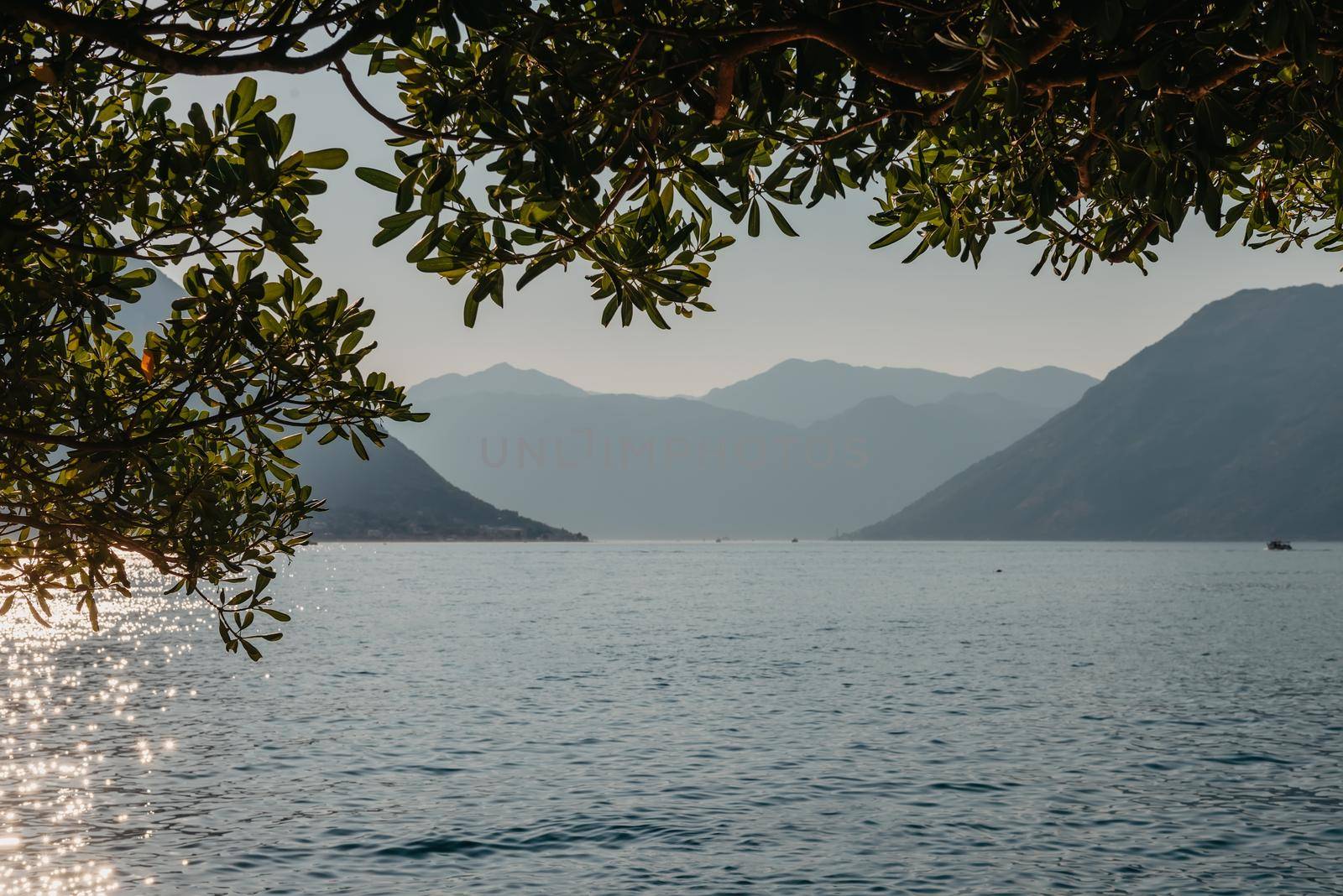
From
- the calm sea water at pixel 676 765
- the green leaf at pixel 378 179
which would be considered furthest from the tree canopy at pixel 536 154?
the calm sea water at pixel 676 765

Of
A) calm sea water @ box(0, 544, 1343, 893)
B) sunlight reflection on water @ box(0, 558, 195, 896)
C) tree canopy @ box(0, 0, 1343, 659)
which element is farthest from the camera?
calm sea water @ box(0, 544, 1343, 893)

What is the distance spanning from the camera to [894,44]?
5844 mm

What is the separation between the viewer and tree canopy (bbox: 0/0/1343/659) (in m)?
5.26

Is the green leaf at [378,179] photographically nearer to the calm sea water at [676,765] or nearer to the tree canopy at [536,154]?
the tree canopy at [536,154]

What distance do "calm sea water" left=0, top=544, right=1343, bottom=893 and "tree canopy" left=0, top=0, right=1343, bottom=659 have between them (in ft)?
45.2

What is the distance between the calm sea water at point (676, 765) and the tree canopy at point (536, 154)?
13774mm

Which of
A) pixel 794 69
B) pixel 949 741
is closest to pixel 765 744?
pixel 949 741

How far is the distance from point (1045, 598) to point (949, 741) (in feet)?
296

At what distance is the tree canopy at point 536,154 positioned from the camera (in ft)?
17.3

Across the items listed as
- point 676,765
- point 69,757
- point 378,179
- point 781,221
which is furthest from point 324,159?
point 69,757

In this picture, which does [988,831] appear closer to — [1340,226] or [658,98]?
[1340,226]

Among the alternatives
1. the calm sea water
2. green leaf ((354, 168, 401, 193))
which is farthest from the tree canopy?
the calm sea water

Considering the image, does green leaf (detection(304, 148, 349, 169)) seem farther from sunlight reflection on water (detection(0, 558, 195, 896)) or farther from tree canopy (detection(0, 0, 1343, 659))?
sunlight reflection on water (detection(0, 558, 195, 896))

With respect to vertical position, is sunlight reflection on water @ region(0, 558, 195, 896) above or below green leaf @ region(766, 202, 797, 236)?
below
